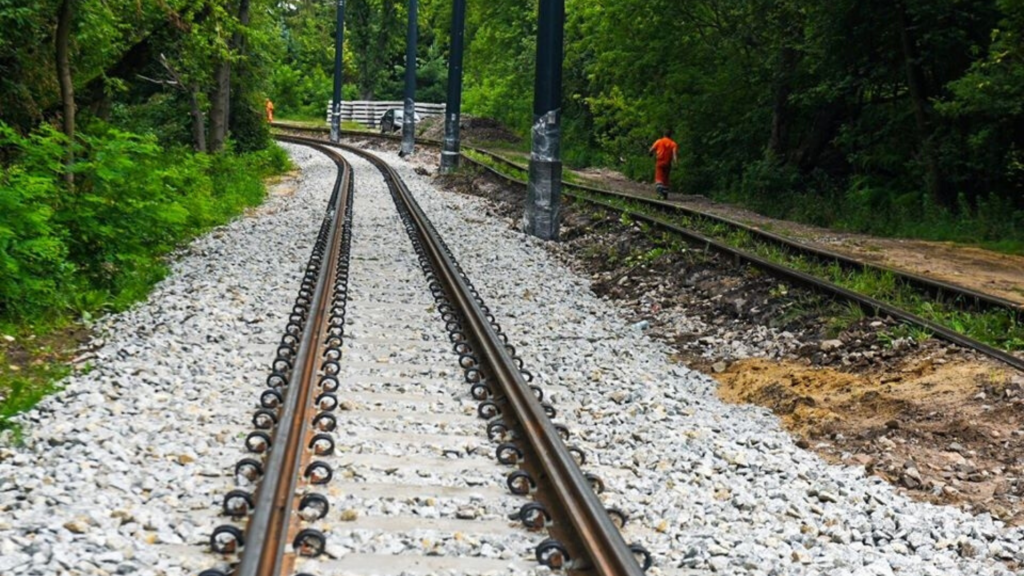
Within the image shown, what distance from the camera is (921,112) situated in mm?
20266

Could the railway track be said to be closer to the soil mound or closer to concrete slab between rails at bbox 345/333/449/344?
concrete slab between rails at bbox 345/333/449/344

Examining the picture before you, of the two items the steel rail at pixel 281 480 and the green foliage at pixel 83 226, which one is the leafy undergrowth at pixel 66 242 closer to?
the green foliage at pixel 83 226

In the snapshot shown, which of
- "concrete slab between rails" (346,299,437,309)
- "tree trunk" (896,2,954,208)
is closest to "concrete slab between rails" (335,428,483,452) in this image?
"concrete slab between rails" (346,299,437,309)

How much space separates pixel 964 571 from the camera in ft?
15.5

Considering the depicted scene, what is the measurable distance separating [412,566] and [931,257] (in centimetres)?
1162

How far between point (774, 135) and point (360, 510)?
74.4 ft

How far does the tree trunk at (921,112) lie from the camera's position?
19.8 meters

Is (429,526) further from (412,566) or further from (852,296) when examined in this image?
(852,296)

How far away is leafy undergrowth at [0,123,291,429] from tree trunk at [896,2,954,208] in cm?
1295

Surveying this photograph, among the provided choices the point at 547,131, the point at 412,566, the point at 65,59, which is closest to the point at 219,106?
the point at 547,131

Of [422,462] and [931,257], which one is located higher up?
[931,257]

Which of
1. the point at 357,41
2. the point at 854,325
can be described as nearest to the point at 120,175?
the point at 854,325

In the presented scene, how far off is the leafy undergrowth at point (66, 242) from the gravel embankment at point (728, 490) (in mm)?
3407

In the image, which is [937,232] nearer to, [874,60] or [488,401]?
[874,60]
